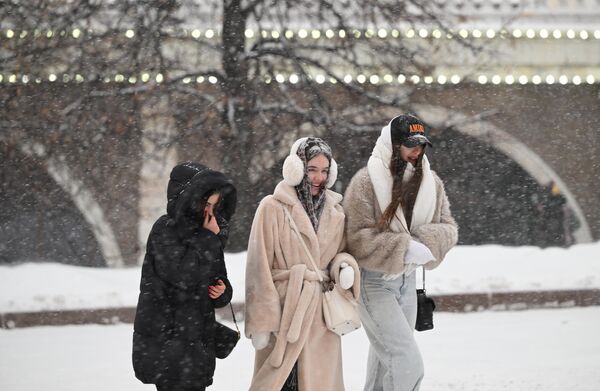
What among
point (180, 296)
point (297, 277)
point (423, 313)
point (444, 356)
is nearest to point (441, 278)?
point (444, 356)

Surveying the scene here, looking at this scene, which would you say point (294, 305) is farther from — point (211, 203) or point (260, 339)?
point (211, 203)

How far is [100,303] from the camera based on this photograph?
1029 cm

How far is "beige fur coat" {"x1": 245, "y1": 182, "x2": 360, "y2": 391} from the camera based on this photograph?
5168mm

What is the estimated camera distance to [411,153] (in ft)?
18.0

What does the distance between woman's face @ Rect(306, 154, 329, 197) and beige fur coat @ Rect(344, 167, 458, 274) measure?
0.20 metres

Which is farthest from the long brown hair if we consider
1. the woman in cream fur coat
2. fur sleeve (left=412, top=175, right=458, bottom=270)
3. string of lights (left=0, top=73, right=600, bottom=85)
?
string of lights (left=0, top=73, right=600, bottom=85)

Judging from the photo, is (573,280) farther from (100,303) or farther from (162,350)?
(162,350)

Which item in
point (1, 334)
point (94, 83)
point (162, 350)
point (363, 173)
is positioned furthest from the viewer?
point (94, 83)

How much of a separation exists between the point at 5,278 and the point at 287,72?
14.1ft

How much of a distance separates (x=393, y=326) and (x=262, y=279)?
74cm

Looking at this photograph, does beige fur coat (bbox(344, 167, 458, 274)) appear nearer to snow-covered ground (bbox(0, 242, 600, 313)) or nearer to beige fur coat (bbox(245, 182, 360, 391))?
beige fur coat (bbox(245, 182, 360, 391))

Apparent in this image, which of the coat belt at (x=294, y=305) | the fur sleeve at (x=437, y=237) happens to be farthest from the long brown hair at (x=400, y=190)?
the coat belt at (x=294, y=305)


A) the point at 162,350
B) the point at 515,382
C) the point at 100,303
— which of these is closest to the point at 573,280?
the point at 515,382

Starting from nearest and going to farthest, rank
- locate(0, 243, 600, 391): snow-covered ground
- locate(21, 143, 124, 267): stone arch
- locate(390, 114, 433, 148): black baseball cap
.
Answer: locate(390, 114, 433, 148): black baseball cap < locate(0, 243, 600, 391): snow-covered ground < locate(21, 143, 124, 267): stone arch
